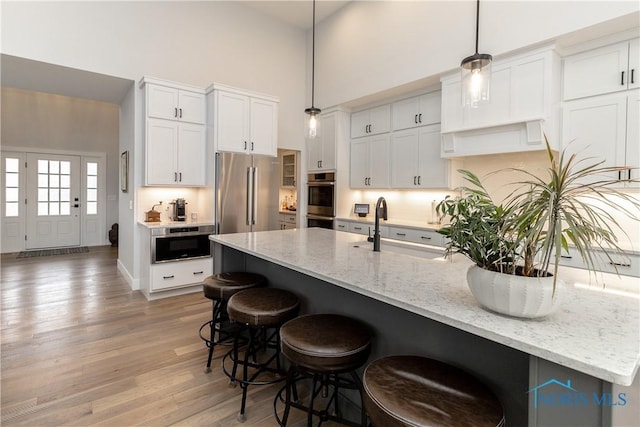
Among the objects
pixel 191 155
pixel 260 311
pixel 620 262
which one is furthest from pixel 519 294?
pixel 191 155

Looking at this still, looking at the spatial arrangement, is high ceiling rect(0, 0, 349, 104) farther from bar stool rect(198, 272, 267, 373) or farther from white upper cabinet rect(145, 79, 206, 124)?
bar stool rect(198, 272, 267, 373)

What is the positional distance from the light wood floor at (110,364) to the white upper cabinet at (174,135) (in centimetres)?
162

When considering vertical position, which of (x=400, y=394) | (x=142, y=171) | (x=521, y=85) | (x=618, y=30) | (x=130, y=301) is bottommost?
(x=130, y=301)

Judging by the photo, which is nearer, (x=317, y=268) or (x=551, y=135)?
(x=317, y=268)

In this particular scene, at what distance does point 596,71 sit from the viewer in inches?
118

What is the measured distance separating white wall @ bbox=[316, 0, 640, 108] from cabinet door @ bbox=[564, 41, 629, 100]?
210mm

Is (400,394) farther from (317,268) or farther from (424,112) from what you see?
(424,112)

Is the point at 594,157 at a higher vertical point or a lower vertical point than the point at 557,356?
higher

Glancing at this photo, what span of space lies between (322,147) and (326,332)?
441cm

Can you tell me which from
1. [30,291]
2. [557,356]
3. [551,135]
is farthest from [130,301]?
[551,135]

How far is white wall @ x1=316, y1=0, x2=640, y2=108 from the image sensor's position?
2.96 m

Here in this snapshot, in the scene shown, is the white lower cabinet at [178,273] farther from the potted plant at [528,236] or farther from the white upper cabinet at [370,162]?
the potted plant at [528,236]

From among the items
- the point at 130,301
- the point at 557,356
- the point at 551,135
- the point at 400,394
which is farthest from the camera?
the point at 130,301

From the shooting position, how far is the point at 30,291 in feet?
13.6
